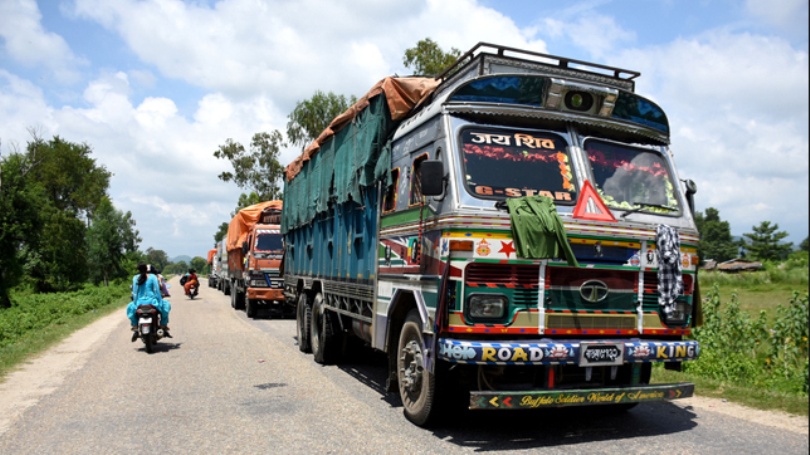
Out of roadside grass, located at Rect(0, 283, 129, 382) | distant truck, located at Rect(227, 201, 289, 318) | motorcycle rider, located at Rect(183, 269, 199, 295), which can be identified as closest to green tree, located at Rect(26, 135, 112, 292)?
motorcycle rider, located at Rect(183, 269, 199, 295)

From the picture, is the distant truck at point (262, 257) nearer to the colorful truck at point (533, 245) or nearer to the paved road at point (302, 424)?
the paved road at point (302, 424)

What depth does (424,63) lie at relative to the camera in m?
25.6

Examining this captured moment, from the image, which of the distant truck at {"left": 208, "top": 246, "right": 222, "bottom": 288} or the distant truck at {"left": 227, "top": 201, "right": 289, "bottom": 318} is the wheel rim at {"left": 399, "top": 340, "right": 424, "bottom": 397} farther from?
the distant truck at {"left": 208, "top": 246, "right": 222, "bottom": 288}

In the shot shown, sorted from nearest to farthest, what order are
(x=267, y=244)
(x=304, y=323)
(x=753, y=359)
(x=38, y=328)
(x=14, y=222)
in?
(x=753, y=359) → (x=304, y=323) → (x=38, y=328) → (x=267, y=244) → (x=14, y=222)

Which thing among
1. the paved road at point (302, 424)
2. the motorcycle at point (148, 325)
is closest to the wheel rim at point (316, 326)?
the paved road at point (302, 424)

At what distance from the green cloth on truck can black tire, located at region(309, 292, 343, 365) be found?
4979 mm

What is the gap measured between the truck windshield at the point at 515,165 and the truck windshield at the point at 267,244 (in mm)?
14269

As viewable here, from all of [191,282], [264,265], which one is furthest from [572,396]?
[191,282]

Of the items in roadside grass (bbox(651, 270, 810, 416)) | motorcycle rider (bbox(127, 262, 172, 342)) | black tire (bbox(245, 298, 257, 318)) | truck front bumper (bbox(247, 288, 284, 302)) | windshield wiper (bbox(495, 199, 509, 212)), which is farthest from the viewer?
black tire (bbox(245, 298, 257, 318))

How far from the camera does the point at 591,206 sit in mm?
5418

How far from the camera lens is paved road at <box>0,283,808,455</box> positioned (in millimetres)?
5129

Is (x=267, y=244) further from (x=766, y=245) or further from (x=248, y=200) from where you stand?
(x=766, y=245)

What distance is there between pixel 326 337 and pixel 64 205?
54.5 meters

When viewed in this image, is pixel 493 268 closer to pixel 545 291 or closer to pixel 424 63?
pixel 545 291
